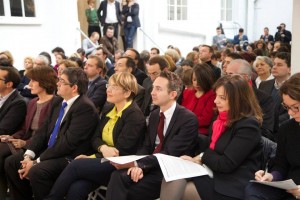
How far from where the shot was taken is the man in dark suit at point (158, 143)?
117 inches

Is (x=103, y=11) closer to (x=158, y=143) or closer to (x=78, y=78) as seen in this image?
(x=78, y=78)

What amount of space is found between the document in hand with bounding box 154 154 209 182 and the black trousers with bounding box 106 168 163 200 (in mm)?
226

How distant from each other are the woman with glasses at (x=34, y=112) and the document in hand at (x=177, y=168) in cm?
155

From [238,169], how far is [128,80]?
1.33 m

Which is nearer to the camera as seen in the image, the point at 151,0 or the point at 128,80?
the point at 128,80

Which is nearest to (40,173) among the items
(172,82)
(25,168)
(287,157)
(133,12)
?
(25,168)

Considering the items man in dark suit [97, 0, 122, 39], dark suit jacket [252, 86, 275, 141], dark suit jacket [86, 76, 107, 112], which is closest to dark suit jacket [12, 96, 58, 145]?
dark suit jacket [86, 76, 107, 112]

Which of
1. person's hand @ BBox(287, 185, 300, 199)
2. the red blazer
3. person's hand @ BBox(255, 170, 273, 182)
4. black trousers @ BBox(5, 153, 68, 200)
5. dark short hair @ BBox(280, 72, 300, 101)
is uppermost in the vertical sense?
dark short hair @ BBox(280, 72, 300, 101)

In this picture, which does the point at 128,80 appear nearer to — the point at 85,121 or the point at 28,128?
the point at 85,121

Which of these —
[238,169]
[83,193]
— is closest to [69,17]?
[83,193]

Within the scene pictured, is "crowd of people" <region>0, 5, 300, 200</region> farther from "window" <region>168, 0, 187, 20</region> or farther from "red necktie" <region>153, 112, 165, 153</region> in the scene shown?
"window" <region>168, 0, 187, 20</region>

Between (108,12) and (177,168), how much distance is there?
8577 millimetres

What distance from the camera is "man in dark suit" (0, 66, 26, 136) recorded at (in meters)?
4.09

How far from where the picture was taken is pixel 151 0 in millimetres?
12180
